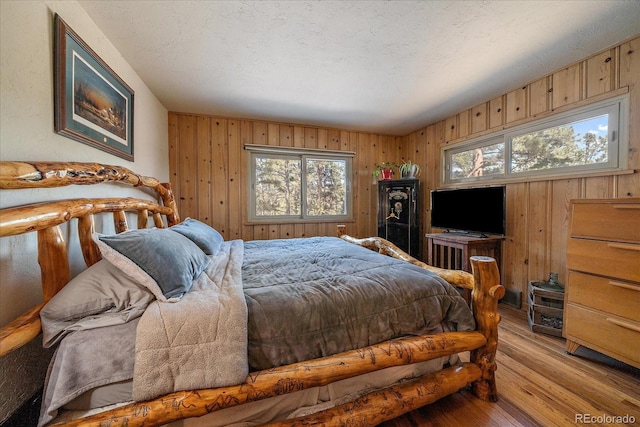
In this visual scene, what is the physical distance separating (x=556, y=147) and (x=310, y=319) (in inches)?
115

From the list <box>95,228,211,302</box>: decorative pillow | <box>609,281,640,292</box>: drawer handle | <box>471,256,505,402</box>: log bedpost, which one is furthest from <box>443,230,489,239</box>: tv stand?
<box>95,228,211,302</box>: decorative pillow

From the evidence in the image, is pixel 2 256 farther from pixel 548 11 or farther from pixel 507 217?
pixel 507 217

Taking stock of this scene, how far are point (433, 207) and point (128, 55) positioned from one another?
12.2 feet

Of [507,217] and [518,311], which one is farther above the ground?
[507,217]

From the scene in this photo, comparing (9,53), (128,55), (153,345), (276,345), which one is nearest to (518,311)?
(276,345)

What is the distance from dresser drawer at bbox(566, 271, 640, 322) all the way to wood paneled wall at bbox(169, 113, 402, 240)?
2760 mm

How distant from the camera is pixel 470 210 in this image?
111 inches

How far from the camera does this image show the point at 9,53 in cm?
99

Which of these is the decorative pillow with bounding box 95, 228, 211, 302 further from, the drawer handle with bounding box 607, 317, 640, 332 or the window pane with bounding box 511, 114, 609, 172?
the window pane with bounding box 511, 114, 609, 172

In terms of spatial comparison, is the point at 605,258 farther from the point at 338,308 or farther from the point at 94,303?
the point at 94,303

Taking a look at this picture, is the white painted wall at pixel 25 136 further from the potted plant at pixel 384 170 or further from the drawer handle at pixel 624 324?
the potted plant at pixel 384 170

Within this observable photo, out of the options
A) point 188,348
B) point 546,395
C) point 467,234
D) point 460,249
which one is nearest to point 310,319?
point 188,348

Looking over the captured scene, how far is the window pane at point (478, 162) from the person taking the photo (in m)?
2.82

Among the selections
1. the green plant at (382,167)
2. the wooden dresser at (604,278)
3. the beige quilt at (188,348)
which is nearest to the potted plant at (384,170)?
the green plant at (382,167)
